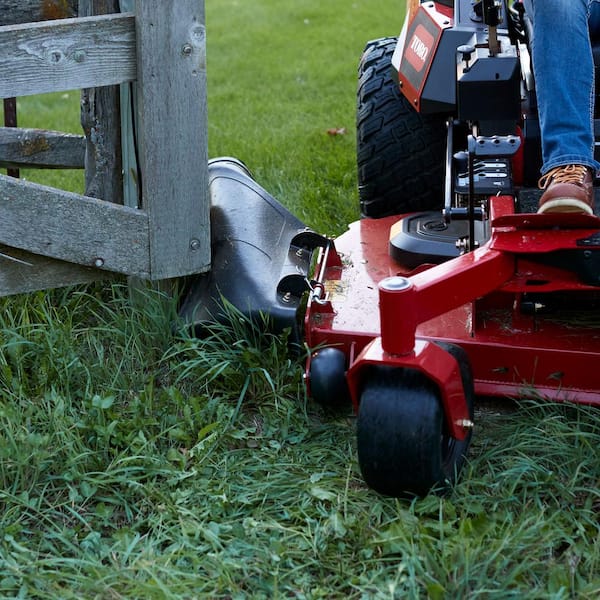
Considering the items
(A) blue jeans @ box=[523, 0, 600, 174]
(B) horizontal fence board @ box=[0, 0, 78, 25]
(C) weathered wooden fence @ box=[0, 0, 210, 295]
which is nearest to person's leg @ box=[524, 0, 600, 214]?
(A) blue jeans @ box=[523, 0, 600, 174]

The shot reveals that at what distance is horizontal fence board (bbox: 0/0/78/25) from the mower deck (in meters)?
1.08

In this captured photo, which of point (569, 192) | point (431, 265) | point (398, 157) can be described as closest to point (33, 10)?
point (398, 157)

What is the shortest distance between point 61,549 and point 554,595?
3.15ft

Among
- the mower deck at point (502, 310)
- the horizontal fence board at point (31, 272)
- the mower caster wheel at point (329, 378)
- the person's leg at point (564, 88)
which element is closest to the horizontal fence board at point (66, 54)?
the horizontal fence board at point (31, 272)

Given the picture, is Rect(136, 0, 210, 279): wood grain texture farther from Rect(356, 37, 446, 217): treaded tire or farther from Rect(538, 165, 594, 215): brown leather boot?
Rect(538, 165, 594, 215): brown leather boot

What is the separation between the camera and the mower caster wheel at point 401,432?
2061mm

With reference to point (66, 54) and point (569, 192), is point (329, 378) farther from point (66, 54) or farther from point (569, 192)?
point (66, 54)

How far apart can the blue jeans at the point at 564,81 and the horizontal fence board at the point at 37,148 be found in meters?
1.58

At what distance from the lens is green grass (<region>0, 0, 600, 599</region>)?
6.41 ft

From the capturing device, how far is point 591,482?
7.33ft

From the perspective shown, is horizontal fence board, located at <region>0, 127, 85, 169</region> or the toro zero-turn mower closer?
the toro zero-turn mower

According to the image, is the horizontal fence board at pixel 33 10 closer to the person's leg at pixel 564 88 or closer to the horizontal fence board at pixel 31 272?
the horizontal fence board at pixel 31 272

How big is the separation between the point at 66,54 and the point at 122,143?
0.47 meters

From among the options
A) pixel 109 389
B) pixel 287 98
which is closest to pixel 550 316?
pixel 109 389
